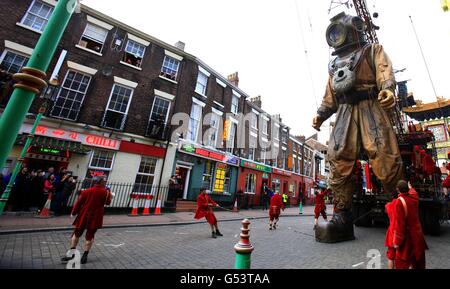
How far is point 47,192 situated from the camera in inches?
340

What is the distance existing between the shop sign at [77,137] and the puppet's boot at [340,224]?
1021 cm

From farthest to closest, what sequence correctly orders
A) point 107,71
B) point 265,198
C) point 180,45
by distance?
point 265,198
point 180,45
point 107,71

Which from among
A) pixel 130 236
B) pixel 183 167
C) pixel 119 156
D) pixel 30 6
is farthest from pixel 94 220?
pixel 30 6

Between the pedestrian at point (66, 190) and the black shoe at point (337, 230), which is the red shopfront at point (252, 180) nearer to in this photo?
the pedestrian at point (66, 190)

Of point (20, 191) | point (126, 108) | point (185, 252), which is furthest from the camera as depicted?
point (126, 108)

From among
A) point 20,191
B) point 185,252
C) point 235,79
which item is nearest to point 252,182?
point 235,79

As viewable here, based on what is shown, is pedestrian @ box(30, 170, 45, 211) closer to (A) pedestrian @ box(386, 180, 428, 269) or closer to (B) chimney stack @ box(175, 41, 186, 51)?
(A) pedestrian @ box(386, 180, 428, 269)

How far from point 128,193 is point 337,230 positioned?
9973 millimetres

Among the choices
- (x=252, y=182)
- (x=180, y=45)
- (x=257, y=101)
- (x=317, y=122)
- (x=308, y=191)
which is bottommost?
(x=252, y=182)

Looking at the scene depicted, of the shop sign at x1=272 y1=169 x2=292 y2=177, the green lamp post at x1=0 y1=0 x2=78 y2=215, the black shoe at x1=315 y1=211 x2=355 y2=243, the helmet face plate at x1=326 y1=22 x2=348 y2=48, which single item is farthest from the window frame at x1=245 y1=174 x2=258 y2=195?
the green lamp post at x1=0 y1=0 x2=78 y2=215

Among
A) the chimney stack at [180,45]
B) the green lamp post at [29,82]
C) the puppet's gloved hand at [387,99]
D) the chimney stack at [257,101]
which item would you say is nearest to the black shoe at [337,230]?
the puppet's gloved hand at [387,99]

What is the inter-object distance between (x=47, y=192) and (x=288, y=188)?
73.2 feet

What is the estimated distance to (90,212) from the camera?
174 inches

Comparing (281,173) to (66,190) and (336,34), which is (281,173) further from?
(66,190)
